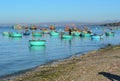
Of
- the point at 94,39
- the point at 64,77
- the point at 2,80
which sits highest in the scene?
the point at 64,77

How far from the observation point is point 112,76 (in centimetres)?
1770

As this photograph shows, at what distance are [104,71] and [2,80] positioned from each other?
7.83 meters

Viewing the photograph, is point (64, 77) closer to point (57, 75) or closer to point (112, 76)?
point (57, 75)

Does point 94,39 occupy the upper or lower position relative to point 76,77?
lower

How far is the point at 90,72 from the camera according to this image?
19.6 metres

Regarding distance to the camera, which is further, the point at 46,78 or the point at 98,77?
the point at 46,78

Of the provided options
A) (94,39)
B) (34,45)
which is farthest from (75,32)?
(34,45)

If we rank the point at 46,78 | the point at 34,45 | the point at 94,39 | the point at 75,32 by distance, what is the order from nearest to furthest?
the point at 46,78, the point at 34,45, the point at 94,39, the point at 75,32

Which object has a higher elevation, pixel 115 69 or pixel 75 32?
pixel 115 69

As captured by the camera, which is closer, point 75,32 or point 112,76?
point 112,76

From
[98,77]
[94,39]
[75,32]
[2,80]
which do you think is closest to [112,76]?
[98,77]

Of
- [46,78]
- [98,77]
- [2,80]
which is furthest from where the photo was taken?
[2,80]

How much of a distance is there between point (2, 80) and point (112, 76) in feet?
29.9

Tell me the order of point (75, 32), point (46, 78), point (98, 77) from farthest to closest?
point (75, 32) < point (46, 78) < point (98, 77)
